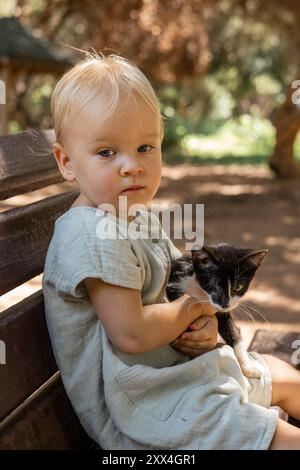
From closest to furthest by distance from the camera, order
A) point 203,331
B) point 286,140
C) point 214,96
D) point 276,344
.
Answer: point 203,331 < point 276,344 < point 286,140 < point 214,96

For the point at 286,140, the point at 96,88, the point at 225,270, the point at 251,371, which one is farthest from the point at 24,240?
the point at 286,140

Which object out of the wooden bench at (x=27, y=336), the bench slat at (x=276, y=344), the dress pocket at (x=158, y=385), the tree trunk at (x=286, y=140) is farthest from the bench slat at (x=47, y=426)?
the tree trunk at (x=286, y=140)

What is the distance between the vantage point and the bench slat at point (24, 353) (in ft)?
5.16

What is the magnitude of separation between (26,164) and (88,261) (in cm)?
55

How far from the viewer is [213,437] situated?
152 cm

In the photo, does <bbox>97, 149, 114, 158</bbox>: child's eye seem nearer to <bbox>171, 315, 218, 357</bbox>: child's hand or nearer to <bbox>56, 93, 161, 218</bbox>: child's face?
<bbox>56, 93, 161, 218</bbox>: child's face

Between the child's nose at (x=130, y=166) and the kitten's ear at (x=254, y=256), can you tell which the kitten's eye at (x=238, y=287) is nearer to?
the kitten's ear at (x=254, y=256)

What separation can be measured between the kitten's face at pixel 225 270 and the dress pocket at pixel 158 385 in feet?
1.00

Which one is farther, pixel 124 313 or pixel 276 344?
pixel 276 344

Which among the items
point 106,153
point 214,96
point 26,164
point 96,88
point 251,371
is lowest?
point 214,96

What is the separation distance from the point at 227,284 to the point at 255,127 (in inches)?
747

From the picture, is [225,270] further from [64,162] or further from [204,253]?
[64,162]

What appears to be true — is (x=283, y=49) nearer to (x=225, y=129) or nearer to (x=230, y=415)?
(x=225, y=129)

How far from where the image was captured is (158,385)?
63.0 inches
